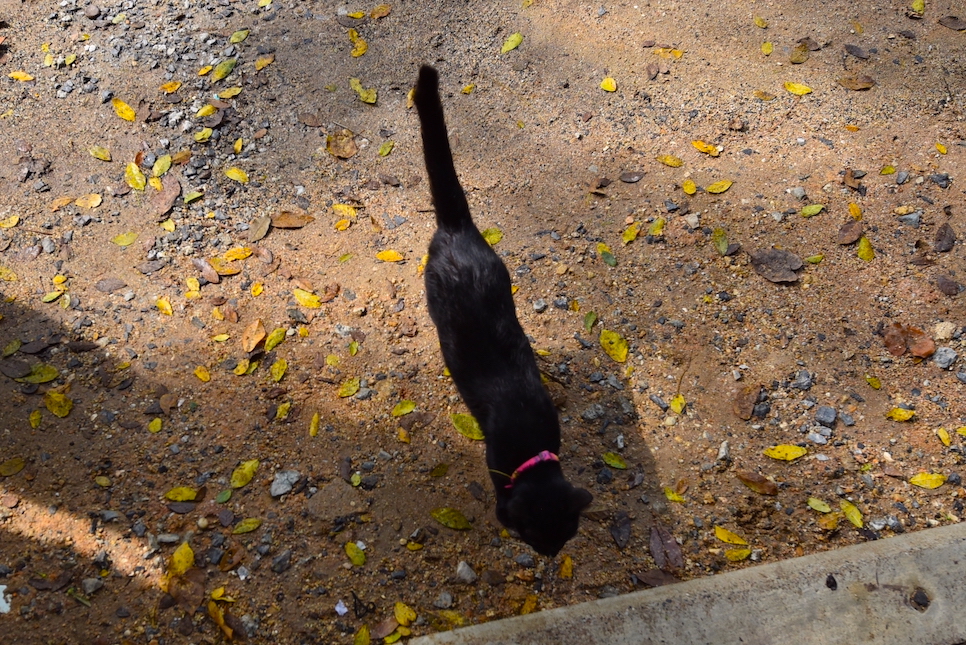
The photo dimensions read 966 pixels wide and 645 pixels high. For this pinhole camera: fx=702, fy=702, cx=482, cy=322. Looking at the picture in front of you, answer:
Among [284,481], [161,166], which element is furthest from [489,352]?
[161,166]

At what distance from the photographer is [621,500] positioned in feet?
10.2

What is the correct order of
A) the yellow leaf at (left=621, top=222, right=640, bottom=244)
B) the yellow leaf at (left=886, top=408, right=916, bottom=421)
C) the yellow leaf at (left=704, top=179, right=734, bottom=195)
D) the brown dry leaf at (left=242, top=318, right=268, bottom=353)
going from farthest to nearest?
the yellow leaf at (left=704, top=179, right=734, bottom=195), the yellow leaf at (left=621, top=222, right=640, bottom=244), the brown dry leaf at (left=242, top=318, right=268, bottom=353), the yellow leaf at (left=886, top=408, right=916, bottom=421)

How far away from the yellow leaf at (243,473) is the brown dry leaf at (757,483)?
2.17 metres

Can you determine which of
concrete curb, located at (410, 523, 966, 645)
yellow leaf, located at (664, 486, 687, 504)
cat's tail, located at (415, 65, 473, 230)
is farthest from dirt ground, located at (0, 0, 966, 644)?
cat's tail, located at (415, 65, 473, 230)

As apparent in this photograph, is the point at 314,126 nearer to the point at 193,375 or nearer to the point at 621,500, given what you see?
the point at 193,375

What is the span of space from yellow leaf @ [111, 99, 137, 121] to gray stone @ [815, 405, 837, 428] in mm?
4398

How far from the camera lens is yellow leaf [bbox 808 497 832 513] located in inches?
117

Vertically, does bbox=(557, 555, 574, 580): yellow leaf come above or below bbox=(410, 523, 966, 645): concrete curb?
below

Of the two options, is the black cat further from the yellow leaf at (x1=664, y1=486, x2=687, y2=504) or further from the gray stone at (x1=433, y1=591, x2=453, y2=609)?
the yellow leaf at (x1=664, y1=486, x2=687, y2=504)

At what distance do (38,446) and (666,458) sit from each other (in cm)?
287

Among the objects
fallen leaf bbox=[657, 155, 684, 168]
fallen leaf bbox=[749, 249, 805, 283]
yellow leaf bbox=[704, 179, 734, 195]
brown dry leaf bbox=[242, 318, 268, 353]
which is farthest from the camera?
fallen leaf bbox=[657, 155, 684, 168]

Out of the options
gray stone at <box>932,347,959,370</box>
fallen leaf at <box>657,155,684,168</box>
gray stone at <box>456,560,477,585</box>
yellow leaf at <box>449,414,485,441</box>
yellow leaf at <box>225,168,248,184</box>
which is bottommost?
gray stone at <box>456,560,477,585</box>

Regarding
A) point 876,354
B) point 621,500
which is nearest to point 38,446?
point 621,500

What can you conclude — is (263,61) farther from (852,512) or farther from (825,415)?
(852,512)
